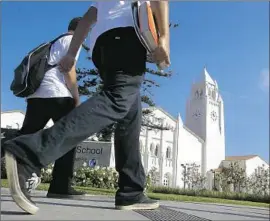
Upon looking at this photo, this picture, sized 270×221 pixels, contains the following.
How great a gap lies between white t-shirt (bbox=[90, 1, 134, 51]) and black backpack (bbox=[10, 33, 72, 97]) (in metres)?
0.48

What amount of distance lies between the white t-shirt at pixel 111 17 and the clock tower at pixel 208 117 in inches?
2551

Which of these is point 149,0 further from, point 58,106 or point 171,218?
point 171,218

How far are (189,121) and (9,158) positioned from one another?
70920 millimetres

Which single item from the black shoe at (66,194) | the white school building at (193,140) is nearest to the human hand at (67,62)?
the black shoe at (66,194)

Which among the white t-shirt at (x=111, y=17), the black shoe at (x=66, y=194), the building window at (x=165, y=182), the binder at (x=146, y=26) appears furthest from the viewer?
the building window at (x=165, y=182)

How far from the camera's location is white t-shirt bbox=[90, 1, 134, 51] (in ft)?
6.33

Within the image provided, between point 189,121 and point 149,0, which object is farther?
point 189,121

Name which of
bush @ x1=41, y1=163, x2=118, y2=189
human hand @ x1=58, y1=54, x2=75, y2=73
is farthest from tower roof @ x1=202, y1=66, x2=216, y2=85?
human hand @ x1=58, y1=54, x2=75, y2=73

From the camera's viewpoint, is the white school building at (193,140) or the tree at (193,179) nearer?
the tree at (193,179)

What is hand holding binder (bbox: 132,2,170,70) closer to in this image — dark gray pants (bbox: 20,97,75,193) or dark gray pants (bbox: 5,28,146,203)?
dark gray pants (bbox: 5,28,146,203)

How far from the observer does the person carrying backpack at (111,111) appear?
1558mm

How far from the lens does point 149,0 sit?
194cm

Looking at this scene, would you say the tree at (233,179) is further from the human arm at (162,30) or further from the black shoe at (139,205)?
the human arm at (162,30)

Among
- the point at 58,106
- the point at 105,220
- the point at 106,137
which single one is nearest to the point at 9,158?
the point at 105,220
